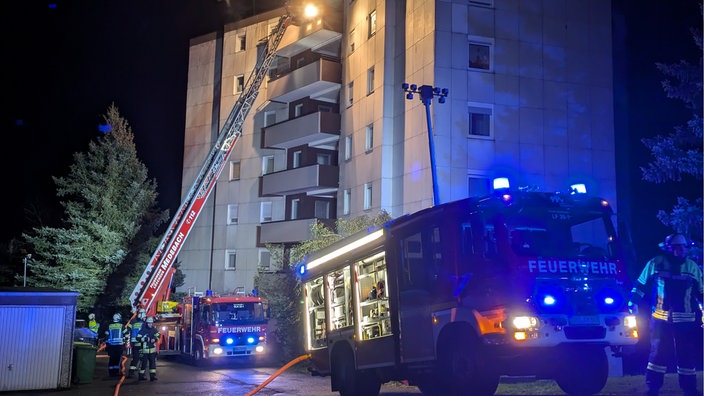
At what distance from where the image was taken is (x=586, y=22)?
27.4 meters

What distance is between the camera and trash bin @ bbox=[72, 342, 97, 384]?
1598 cm

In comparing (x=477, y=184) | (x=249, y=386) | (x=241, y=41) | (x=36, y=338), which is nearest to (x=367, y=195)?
(x=477, y=184)

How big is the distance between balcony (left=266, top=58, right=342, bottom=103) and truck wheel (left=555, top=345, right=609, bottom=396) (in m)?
25.1

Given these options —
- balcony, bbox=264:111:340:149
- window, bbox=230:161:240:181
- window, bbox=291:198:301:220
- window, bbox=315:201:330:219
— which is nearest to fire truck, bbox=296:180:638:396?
balcony, bbox=264:111:340:149

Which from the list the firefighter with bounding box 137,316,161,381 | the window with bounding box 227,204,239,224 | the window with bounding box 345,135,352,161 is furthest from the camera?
the window with bounding box 227,204,239,224

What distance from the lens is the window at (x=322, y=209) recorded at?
35.5 metres

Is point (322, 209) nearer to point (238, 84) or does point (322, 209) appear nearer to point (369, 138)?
point (369, 138)

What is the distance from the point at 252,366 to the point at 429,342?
13505 mm

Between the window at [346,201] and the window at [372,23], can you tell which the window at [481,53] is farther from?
the window at [346,201]

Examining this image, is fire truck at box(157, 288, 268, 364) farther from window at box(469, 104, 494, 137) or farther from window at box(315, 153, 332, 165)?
window at box(315, 153, 332, 165)

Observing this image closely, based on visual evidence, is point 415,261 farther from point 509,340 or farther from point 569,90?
point 569,90

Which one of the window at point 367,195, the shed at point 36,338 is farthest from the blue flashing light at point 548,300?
the window at point 367,195

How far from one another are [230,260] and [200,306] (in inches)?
706

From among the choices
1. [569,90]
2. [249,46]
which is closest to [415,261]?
[569,90]
